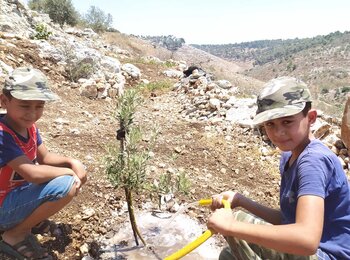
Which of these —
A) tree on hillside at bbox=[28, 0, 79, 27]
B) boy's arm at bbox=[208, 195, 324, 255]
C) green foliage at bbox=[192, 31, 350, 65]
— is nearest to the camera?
boy's arm at bbox=[208, 195, 324, 255]

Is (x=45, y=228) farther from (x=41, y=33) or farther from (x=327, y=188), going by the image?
(x=41, y=33)

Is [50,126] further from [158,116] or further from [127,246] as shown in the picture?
[127,246]

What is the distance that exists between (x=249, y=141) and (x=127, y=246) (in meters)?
3.08

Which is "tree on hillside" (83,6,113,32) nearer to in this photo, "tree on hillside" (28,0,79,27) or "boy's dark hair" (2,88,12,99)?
"tree on hillside" (28,0,79,27)

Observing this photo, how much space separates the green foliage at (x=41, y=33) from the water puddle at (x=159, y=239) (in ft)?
24.2

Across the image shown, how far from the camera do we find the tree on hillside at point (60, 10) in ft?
68.1

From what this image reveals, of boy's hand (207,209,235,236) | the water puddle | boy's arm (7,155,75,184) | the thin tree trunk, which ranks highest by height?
boy's hand (207,209,235,236)

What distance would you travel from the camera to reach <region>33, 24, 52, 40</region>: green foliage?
9148 millimetres

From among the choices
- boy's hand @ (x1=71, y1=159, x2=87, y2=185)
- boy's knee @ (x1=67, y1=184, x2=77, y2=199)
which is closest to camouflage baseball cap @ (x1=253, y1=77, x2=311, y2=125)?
boy's knee @ (x1=67, y1=184, x2=77, y2=199)

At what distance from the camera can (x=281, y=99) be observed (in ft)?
5.15

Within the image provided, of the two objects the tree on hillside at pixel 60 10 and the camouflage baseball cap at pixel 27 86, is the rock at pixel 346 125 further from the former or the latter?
the tree on hillside at pixel 60 10

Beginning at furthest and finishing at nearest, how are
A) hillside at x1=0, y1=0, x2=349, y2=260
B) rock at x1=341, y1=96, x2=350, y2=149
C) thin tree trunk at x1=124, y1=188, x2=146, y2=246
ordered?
rock at x1=341, y1=96, x2=350, y2=149, hillside at x1=0, y1=0, x2=349, y2=260, thin tree trunk at x1=124, y1=188, x2=146, y2=246

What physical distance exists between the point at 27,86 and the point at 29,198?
668 millimetres

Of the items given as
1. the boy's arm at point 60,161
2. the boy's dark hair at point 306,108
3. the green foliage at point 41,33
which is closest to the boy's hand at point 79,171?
the boy's arm at point 60,161
